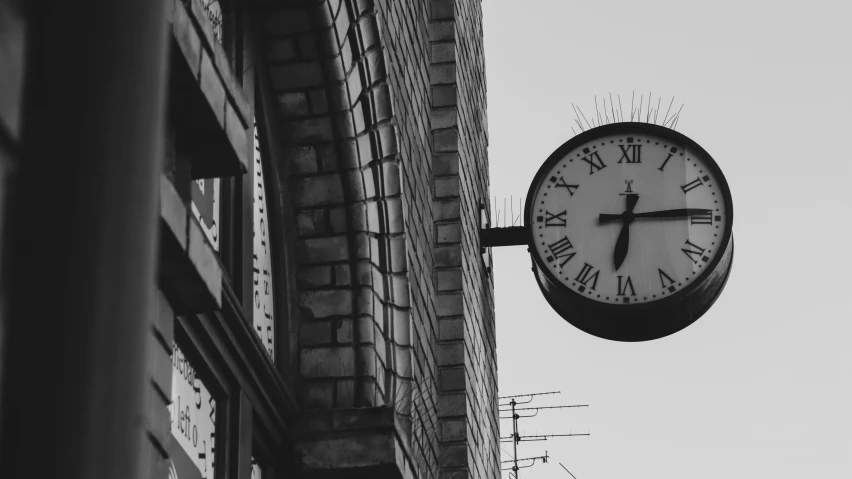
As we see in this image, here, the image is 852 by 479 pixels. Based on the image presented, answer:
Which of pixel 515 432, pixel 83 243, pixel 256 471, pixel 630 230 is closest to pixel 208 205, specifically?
pixel 256 471

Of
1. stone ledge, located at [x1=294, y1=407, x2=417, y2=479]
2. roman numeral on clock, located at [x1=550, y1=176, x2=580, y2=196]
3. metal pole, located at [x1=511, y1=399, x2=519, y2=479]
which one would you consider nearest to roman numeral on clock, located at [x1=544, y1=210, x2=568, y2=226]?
roman numeral on clock, located at [x1=550, y1=176, x2=580, y2=196]

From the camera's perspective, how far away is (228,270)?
4.26m

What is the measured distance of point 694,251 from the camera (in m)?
6.92

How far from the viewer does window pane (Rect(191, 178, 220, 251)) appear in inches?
154

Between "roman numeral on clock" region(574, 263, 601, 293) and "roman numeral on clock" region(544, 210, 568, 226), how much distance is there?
289mm

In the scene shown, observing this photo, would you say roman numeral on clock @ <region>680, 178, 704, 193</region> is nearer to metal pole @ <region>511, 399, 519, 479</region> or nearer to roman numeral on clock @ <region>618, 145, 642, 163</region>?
roman numeral on clock @ <region>618, 145, 642, 163</region>

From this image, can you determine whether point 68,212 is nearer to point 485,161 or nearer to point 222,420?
point 222,420

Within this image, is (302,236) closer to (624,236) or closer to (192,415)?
(192,415)

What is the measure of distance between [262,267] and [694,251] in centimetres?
290

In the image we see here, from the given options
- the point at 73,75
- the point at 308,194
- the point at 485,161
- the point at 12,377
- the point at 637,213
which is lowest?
the point at 12,377

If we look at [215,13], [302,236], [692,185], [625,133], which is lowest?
[302,236]

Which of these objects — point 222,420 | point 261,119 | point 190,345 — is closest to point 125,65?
point 190,345

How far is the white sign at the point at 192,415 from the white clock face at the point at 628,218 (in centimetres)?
327

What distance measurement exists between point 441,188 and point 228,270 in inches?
117
